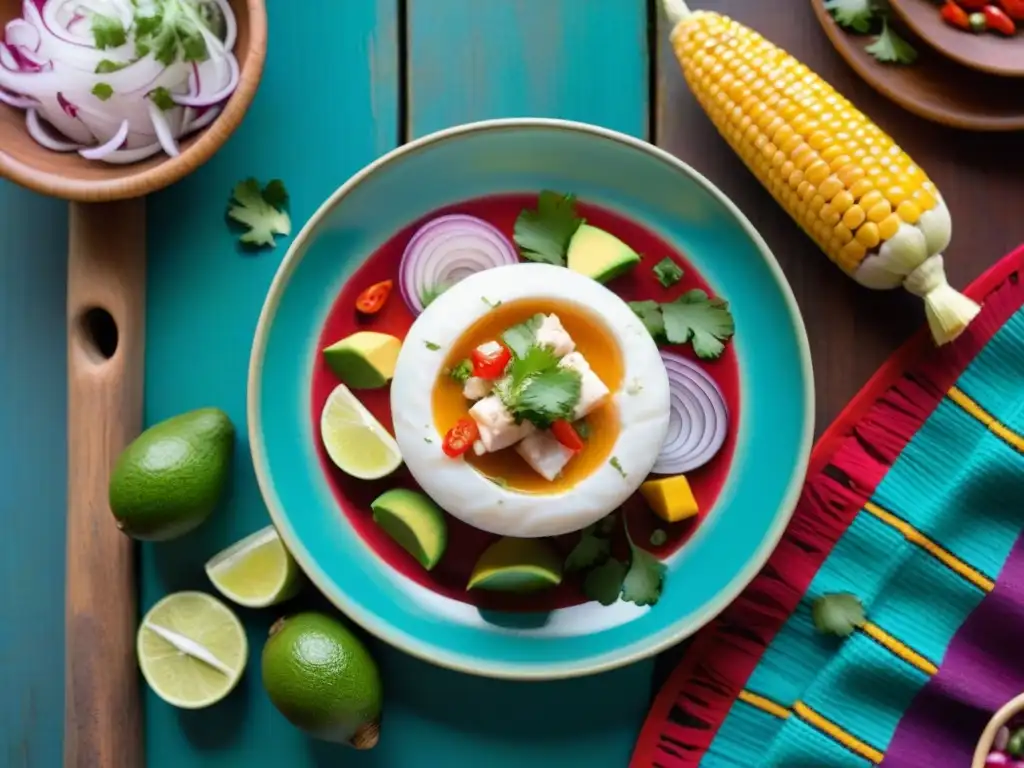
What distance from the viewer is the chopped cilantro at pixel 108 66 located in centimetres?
139

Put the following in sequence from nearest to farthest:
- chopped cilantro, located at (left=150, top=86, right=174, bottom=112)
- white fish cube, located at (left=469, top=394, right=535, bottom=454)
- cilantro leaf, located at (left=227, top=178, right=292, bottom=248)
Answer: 1. white fish cube, located at (left=469, top=394, right=535, bottom=454)
2. chopped cilantro, located at (left=150, top=86, right=174, bottom=112)
3. cilantro leaf, located at (left=227, top=178, right=292, bottom=248)

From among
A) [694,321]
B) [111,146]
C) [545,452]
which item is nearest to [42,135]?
[111,146]

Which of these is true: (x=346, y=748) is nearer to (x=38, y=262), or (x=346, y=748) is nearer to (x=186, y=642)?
(x=186, y=642)

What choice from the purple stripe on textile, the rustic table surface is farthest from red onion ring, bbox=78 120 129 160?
the purple stripe on textile

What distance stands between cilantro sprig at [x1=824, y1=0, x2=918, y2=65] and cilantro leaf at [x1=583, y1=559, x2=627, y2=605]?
86 centimetres

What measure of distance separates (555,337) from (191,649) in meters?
0.74

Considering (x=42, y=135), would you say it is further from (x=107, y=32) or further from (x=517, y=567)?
(x=517, y=567)

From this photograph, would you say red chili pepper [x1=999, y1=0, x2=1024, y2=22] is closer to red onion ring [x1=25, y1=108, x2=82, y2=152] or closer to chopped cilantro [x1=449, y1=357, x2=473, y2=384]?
chopped cilantro [x1=449, y1=357, x2=473, y2=384]

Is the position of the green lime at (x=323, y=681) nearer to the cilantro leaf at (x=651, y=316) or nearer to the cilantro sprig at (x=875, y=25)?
the cilantro leaf at (x=651, y=316)

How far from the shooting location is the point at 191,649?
4.93 ft

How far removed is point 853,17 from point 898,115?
177 millimetres

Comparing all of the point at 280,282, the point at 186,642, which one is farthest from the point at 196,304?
the point at 186,642

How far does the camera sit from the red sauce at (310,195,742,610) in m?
1.49

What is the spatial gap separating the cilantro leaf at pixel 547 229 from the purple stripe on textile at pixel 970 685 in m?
0.83
